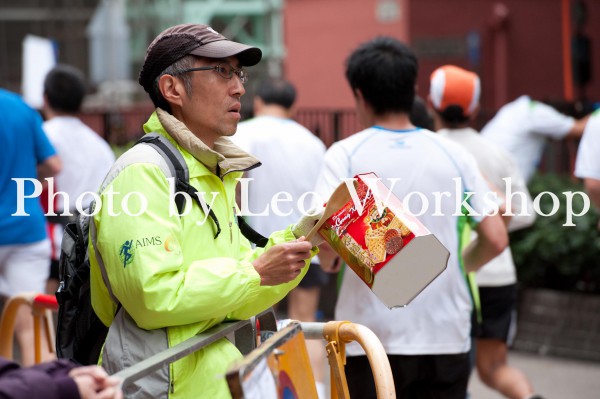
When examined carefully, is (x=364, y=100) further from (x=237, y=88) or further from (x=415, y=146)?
(x=237, y=88)

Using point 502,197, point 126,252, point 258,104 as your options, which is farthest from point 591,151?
point 126,252

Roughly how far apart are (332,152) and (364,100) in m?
0.31

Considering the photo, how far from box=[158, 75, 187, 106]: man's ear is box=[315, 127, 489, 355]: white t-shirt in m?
1.27

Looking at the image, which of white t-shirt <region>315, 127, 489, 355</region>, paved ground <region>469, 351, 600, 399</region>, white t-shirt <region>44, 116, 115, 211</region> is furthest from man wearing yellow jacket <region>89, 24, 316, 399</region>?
paved ground <region>469, 351, 600, 399</region>

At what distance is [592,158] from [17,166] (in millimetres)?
3163

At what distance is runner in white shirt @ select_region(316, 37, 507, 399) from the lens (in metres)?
4.52

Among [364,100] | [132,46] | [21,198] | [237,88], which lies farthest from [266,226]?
[132,46]

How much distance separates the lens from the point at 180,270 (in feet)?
10.1

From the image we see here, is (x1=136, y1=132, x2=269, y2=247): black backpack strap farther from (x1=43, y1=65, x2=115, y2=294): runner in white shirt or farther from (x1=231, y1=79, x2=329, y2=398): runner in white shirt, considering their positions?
(x1=43, y1=65, x2=115, y2=294): runner in white shirt

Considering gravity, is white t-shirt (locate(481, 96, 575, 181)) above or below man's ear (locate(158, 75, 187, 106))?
below

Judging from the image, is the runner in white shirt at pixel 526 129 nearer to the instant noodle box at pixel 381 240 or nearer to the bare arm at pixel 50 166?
the bare arm at pixel 50 166

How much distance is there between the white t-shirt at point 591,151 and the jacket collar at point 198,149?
2812 millimetres

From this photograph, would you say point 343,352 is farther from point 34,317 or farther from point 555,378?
point 555,378

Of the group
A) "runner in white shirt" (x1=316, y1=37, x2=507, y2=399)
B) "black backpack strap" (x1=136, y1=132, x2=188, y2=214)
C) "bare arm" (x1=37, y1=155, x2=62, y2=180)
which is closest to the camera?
"black backpack strap" (x1=136, y1=132, x2=188, y2=214)
